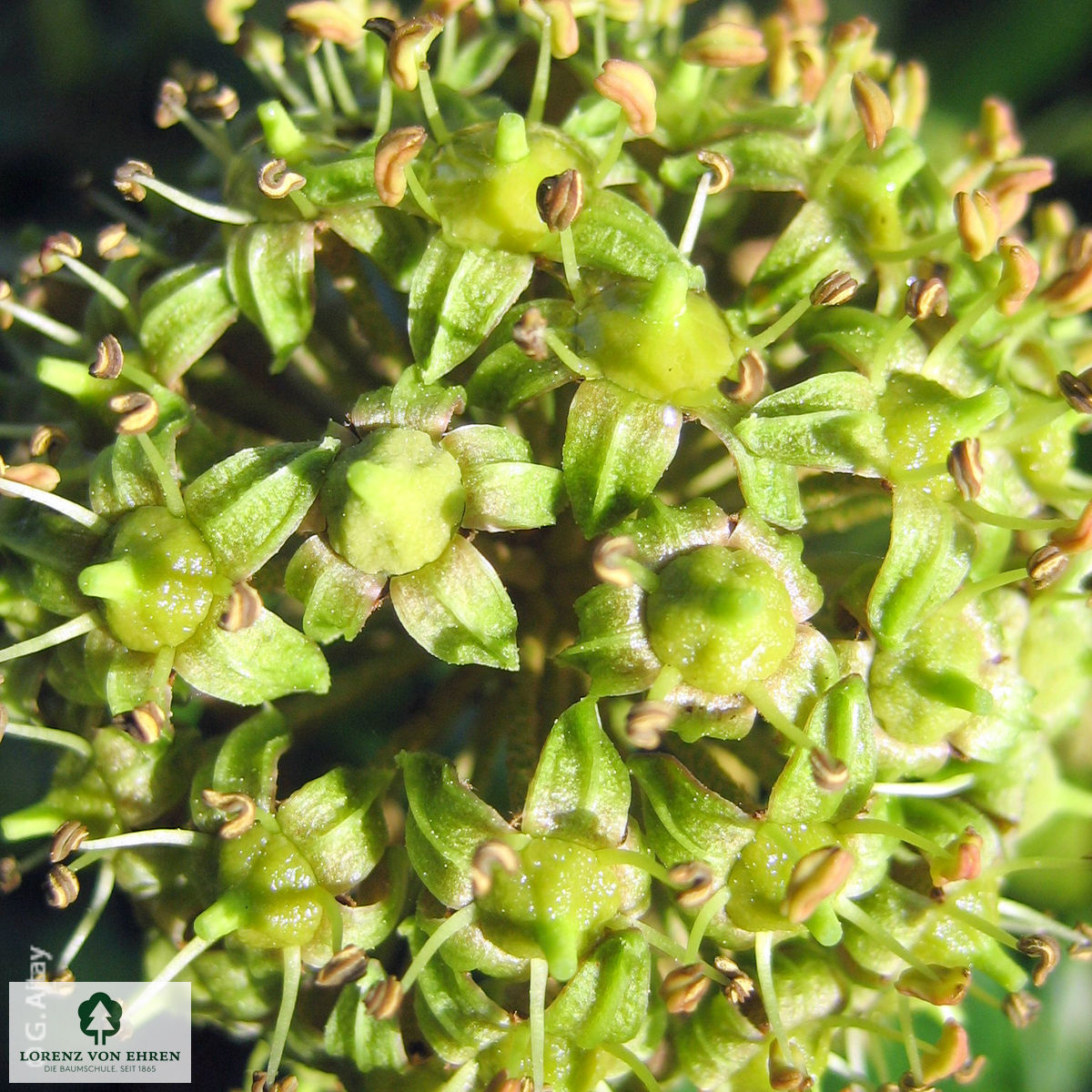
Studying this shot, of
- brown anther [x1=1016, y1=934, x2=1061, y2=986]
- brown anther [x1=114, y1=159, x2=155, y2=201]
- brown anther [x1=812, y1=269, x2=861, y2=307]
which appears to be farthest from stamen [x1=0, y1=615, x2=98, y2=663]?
brown anther [x1=1016, y1=934, x2=1061, y2=986]

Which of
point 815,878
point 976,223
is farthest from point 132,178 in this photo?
point 815,878

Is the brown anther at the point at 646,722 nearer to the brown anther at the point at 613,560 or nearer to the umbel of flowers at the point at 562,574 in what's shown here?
the umbel of flowers at the point at 562,574

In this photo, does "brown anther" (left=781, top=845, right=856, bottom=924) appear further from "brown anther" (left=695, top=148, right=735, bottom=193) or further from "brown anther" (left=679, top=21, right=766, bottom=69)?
"brown anther" (left=679, top=21, right=766, bottom=69)

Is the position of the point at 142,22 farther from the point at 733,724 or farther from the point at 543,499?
the point at 733,724

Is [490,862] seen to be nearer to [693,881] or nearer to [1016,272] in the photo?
[693,881]

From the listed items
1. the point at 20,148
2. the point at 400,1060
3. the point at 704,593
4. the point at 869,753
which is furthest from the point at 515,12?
the point at 400,1060
